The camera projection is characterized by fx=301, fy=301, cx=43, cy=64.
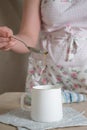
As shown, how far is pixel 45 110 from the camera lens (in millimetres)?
726

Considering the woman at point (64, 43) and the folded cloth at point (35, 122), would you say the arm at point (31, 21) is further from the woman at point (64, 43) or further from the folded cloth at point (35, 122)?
the folded cloth at point (35, 122)

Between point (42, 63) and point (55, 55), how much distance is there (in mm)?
84

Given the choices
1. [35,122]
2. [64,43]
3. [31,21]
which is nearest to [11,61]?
[31,21]

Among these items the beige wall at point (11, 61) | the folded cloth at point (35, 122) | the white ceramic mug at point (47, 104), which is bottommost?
the folded cloth at point (35, 122)

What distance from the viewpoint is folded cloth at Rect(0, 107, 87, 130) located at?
0.69 m

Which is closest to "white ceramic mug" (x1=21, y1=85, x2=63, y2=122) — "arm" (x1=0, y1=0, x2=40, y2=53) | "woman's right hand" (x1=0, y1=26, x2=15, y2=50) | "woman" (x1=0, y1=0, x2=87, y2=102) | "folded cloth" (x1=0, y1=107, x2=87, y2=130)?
"folded cloth" (x1=0, y1=107, x2=87, y2=130)

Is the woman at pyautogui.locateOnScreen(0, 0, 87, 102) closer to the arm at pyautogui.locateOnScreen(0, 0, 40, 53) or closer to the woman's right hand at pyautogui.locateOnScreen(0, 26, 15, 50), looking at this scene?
the arm at pyautogui.locateOnScreen(0, 0, 40, 53)

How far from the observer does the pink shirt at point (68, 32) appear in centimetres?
122

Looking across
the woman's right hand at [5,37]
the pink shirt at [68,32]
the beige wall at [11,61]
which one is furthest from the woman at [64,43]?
the beige wall at [11,61]

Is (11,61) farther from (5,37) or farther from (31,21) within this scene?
(5,37)

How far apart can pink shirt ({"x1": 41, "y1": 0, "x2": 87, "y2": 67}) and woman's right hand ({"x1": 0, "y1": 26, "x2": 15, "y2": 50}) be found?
317mm

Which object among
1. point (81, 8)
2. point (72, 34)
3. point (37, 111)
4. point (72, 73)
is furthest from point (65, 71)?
point (37, 111)

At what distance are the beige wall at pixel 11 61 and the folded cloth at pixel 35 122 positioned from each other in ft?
2.82

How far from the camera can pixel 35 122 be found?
0.73 meters
